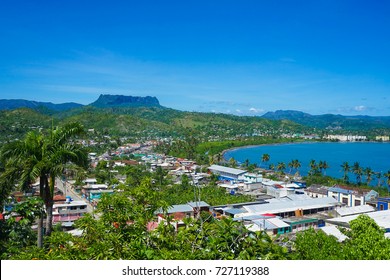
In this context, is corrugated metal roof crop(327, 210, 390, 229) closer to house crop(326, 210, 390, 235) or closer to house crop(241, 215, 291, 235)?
house crop(326, 210, 390, 235)

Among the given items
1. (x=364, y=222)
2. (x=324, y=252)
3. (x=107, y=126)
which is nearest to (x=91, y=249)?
(x=364, y=222)

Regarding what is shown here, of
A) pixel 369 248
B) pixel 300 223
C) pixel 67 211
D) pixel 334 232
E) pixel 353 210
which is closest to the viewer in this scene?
pixel 369 248

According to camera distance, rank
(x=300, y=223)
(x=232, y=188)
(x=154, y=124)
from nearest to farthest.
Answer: (x=300, y=223)
(x=232, y=188)
(x=154, y=124)

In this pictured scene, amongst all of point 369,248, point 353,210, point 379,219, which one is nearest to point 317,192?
point 353,210

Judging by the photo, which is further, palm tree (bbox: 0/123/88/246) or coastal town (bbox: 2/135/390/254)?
coastal town (bbox: 2/135/390/254)

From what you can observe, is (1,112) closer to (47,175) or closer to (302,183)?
(302,183)

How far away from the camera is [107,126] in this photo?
74062 millimetres

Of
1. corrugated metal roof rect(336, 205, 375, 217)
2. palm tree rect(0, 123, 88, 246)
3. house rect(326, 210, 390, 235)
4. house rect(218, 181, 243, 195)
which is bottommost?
house rect(218, 181, 243, 195)

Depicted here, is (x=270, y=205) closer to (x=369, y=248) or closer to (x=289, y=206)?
(x=289, y=206)

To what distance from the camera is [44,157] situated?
3.26m

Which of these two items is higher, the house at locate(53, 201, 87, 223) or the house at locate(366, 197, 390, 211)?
the house at locate(366, 197, 390, 211)

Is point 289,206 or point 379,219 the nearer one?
point 379,219

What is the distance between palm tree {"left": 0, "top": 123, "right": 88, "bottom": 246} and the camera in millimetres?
3209

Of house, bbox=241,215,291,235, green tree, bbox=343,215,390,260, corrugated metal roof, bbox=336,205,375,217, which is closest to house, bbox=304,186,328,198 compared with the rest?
corrugated metal roof, bbox=336,205,375,217
